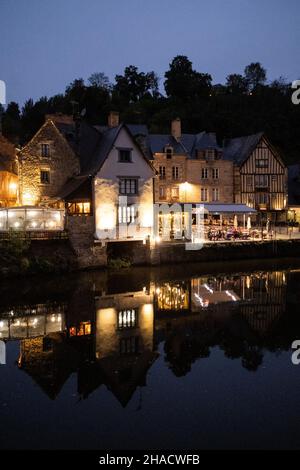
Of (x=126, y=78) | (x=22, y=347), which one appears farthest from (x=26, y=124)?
(x=22, y=347)

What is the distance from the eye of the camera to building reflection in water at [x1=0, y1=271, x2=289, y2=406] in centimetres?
1092

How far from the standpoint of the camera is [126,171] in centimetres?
2831

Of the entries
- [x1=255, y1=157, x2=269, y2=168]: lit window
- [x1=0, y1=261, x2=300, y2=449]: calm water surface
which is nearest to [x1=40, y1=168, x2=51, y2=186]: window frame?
[x1=0, y1=261, x2=300, y2=449]: calm water surface

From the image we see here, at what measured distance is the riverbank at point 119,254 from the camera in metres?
23.4

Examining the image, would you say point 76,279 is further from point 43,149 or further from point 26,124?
point 26,124

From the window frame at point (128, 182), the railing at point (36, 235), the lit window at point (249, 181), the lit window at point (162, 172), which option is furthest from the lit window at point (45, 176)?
the lit window at point (249, 181)

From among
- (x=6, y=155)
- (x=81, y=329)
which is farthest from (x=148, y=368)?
(x=6, y=155)

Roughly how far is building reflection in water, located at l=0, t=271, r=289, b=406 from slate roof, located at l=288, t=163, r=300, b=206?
2591cm

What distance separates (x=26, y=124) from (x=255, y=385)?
58.2m

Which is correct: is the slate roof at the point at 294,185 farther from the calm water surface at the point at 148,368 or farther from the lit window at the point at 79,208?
the calm water surface at the point at 148,368

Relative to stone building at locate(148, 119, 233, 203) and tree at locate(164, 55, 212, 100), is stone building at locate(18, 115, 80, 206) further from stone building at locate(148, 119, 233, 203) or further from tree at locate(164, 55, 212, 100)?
tree at locate(164, 55, 212, 100)

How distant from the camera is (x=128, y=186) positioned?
1120 inches
